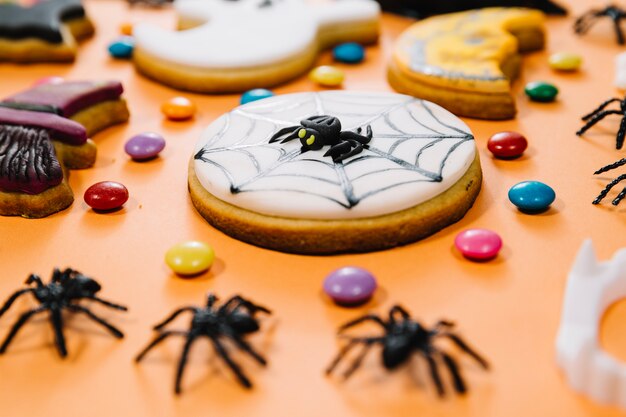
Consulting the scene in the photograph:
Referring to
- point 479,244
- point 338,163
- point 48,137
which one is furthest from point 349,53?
point 479,244

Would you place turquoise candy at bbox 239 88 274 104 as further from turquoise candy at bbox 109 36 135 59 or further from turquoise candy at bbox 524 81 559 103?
turquoise candy at bbox 524 81 559 103

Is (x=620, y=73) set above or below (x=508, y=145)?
below


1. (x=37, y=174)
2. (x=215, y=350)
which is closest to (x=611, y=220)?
(x=215, y=350)

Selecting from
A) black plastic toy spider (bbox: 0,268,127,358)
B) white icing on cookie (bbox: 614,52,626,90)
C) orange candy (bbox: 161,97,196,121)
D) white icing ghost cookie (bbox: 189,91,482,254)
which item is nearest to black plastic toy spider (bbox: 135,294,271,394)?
black plastic toy spider (bbox: 0,268,127,358)

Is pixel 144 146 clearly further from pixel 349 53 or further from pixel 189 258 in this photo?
pixel 349 53

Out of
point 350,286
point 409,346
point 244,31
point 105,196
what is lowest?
point 244,31
